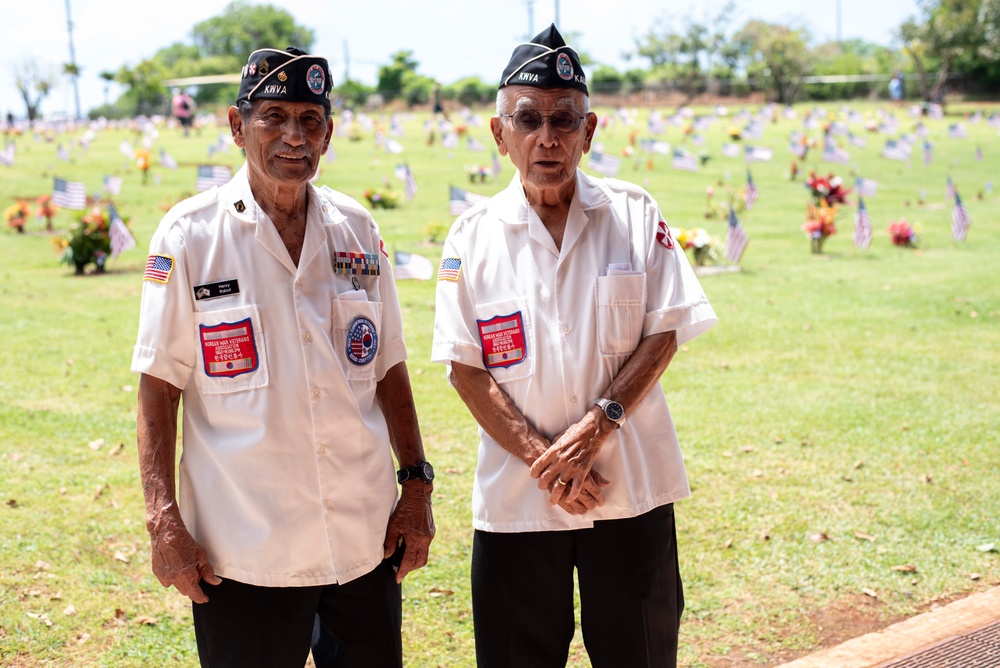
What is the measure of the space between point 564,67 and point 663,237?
563 mm

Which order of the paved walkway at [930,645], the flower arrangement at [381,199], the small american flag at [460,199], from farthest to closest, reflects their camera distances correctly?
the flower arrangement at [381,199] < the small american flag at [460,199] < the paved walkway at [930,645]

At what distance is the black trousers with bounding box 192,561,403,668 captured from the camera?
8.60 ft

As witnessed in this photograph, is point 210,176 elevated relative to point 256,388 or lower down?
elevated

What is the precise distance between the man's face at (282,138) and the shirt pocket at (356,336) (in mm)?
353

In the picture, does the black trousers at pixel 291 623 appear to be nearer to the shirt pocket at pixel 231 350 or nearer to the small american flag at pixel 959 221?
the shirt pocket at pixel 231 350

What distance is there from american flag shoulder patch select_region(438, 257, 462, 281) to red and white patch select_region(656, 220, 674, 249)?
0.58 meters

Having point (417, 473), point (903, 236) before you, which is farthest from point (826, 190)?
point (417, 473)

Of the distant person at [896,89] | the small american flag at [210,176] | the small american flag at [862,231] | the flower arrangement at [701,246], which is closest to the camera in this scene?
the flower arrangement at [701,246]

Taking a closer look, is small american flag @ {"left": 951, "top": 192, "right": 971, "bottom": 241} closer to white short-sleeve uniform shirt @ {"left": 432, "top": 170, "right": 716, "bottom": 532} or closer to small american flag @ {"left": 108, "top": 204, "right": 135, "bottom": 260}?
small american flag @ {"left": 108, "top": 204, "right": 135, "bottom": 260}

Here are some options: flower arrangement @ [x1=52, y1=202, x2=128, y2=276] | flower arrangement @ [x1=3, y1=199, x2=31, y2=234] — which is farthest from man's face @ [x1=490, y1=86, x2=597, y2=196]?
flower arrangement @ [x1=3, y1=199, x2=31, y2=234]

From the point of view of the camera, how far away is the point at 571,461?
2.81 meters

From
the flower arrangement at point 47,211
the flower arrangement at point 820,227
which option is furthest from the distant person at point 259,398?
the flower arrangement at point 47,211

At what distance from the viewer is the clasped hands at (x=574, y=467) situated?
2.81 metres

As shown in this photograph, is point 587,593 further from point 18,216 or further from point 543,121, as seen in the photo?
point 18,216
